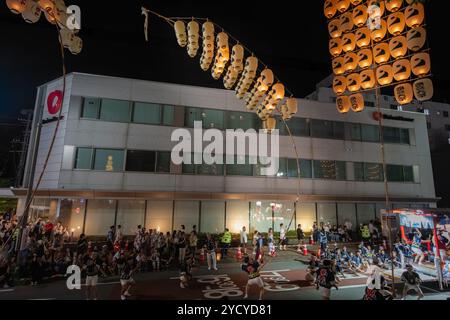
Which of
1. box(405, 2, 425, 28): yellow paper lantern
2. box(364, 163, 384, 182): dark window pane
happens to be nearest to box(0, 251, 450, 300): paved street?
box(405, 2, 425, 28): yellow paper lantern

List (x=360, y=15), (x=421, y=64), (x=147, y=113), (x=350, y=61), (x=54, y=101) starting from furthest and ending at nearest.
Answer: (x=147, y=113), (x=54, y=101), (x=350, y=61), (x=360, y=15), (x=421, y=64)

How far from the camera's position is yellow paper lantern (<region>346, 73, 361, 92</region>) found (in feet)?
41.1

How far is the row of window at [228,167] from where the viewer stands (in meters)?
19.4

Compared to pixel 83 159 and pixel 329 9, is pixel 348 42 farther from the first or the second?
pixel 83 159

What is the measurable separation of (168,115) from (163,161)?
3.65 metres

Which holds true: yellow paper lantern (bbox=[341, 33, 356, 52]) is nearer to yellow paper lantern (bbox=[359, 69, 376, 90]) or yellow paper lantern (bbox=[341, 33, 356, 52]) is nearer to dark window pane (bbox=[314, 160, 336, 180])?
yellow paper lantern (bbox=[359, 69, 376, 90])

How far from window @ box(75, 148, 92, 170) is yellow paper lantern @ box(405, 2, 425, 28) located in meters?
19.4

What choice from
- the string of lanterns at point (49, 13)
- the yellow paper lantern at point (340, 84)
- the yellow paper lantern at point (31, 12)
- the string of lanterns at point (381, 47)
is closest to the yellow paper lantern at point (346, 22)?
the string of lanterns at point (381, 47)

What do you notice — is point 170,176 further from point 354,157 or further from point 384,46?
point 354,157

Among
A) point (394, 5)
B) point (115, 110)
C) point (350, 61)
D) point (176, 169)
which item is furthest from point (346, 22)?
point (115, 110)

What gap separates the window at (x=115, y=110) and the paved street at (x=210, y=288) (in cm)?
1145

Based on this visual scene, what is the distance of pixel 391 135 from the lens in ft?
88.8

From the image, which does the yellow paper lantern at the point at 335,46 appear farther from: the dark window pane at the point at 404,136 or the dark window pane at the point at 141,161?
the dark window pane at the point at 404,136

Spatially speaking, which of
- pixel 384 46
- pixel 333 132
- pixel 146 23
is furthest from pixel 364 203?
pixel 146 23
